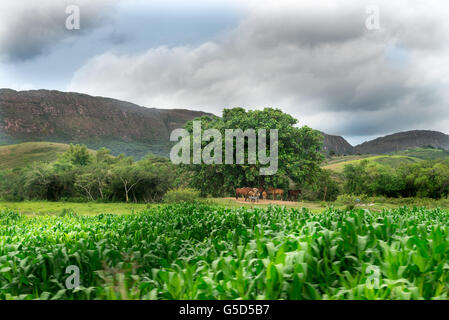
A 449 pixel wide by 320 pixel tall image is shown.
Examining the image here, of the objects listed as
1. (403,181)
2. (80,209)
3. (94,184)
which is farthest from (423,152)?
(80,209)

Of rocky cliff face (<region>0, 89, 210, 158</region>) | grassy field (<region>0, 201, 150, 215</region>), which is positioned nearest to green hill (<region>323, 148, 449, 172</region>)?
rocky cliff face (<region>0, 89, 210, 158</region>)

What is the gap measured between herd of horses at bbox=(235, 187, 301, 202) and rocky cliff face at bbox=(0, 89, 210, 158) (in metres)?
14.8

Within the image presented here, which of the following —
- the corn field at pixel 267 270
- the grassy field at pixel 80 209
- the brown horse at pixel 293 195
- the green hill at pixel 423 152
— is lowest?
the grassy field at pixel 80 209

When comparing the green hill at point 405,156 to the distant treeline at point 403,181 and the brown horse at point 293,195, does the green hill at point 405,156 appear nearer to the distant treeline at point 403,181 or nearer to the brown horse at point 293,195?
the distant treeline at point 403,181

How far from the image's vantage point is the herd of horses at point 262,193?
1590 centimetres

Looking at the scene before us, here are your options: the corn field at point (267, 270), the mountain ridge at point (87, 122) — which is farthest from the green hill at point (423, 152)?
the corn field at point (267, 270)

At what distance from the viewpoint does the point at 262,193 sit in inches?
682

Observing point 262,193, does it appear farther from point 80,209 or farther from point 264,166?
point 80,209

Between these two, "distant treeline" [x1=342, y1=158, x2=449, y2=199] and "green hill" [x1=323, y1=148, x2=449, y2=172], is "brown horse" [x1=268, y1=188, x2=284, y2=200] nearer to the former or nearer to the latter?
"distant treeline" [x1=342, y1=158, x2=449, y2=199]

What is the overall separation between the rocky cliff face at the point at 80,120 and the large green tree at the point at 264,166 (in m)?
12.4

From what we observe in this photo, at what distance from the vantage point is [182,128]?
2105 centimetres

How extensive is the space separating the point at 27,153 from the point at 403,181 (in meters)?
41.9

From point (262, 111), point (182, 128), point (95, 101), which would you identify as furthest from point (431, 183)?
point (95, 101)

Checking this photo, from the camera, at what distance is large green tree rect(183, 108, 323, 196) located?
16703 millimetres
